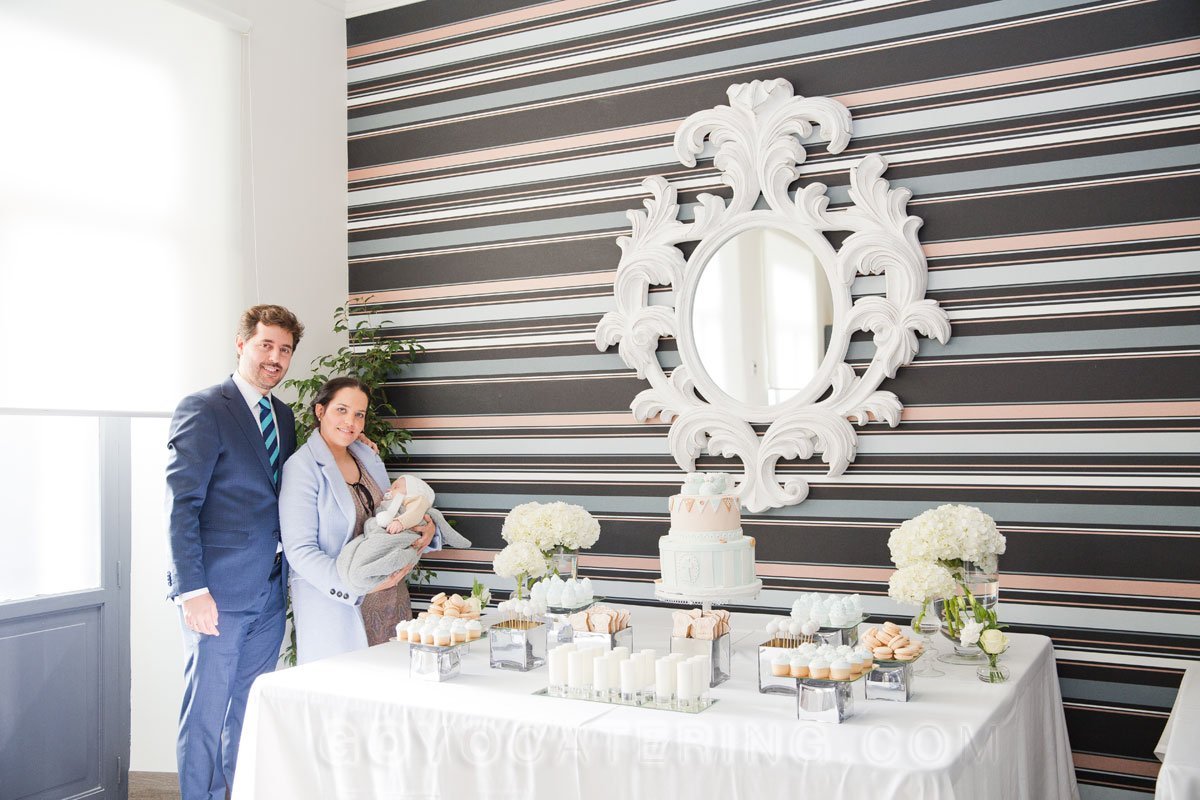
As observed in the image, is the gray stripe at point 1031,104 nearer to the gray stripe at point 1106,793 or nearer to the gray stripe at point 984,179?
the gray stripe at point 984,179

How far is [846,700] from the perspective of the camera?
2.08 metres

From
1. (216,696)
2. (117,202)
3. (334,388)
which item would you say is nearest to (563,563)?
(334,388)

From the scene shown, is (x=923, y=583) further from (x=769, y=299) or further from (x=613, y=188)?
(x=613, y=188)

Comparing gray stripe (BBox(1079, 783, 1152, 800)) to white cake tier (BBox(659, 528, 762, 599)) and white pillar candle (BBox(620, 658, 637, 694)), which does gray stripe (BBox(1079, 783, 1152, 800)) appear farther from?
white pillar candle (BBox(620, 658, 637, 694))

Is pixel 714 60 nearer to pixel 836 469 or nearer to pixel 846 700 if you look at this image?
pixel 836 469

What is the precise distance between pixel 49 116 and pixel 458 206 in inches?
63.4

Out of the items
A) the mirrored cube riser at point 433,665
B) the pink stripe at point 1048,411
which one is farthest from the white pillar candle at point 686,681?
the pink stripe at point 1048,411

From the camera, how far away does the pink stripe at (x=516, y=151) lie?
380 cm

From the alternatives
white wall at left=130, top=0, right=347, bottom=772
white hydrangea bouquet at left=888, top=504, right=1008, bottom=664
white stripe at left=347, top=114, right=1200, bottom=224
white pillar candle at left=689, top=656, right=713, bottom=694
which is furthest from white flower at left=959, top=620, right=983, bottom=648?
white wall at left=130, top=0, right=347, bottom=772

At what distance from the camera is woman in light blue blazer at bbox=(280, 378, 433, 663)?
304cm

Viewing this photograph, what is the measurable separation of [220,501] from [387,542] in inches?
23.2

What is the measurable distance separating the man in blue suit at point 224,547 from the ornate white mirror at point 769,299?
1.38 metres

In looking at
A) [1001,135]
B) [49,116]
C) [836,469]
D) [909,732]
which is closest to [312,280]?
[49,116]

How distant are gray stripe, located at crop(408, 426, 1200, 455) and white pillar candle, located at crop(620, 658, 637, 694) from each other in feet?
4.80
